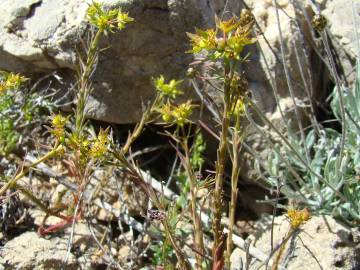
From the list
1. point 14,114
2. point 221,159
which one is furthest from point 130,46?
point 221,159

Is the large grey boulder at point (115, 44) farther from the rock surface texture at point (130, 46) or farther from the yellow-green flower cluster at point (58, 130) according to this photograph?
the yellow-green flower cluster at point (58, 130)

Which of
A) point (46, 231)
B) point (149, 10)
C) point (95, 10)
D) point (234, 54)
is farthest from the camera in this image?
point (149, 10)

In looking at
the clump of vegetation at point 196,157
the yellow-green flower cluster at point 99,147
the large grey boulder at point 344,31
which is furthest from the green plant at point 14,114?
the large grey boulder at point 344,31

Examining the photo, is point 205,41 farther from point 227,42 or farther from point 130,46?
point 130,46

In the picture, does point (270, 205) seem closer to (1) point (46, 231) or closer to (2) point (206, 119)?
(2) point (206, 119)

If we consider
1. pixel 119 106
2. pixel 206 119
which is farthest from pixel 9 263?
pixel 206 119

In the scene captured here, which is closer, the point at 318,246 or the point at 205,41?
the point at 205,41

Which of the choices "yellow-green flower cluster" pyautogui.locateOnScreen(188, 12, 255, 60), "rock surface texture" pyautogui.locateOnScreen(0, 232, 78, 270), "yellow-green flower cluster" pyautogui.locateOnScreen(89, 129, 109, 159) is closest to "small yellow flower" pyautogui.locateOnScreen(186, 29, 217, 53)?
"yellow-green flower cluster" pyautogui.locateOnScreen(188, 12, 255, 60)
